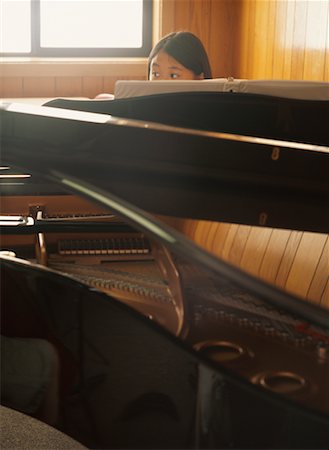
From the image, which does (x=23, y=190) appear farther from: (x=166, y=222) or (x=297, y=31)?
(x=297, y=31)

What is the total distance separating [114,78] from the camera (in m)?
4.63

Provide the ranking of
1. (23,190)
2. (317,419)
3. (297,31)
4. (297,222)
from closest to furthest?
1. (317,419)
2. (297,222)
3. (23,190)
4. (297,31)

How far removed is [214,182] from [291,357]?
0.70 ft

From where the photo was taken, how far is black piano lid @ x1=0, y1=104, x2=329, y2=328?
30.9 inches

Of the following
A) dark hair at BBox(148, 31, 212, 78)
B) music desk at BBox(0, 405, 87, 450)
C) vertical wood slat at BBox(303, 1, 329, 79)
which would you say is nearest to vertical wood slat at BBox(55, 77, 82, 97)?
dark hair at BBox(148, 31, 212, 78)

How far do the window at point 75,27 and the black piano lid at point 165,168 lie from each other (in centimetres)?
382

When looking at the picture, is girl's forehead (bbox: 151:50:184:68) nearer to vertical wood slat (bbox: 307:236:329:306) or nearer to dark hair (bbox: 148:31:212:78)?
dark hair (bbox: 148:31:212:78)

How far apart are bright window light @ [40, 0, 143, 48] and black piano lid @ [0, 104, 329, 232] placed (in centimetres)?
381

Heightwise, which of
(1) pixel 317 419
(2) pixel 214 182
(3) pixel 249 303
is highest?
(2) pixel 214 182

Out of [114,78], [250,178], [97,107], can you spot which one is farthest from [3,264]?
[114,78]

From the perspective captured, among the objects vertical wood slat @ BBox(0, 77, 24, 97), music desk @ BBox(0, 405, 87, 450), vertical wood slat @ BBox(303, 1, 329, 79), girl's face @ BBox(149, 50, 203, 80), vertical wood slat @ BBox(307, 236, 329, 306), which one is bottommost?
music desk @ BBox(0, 405, 87, 450)

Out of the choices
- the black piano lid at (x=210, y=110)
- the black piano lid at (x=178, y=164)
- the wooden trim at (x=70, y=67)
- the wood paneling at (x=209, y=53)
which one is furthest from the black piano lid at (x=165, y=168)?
the wooden trim at (x=70, y=67)

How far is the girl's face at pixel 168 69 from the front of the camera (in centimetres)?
343

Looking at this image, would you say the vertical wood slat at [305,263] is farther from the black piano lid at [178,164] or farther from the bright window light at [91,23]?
the bright window light at [91,23]
